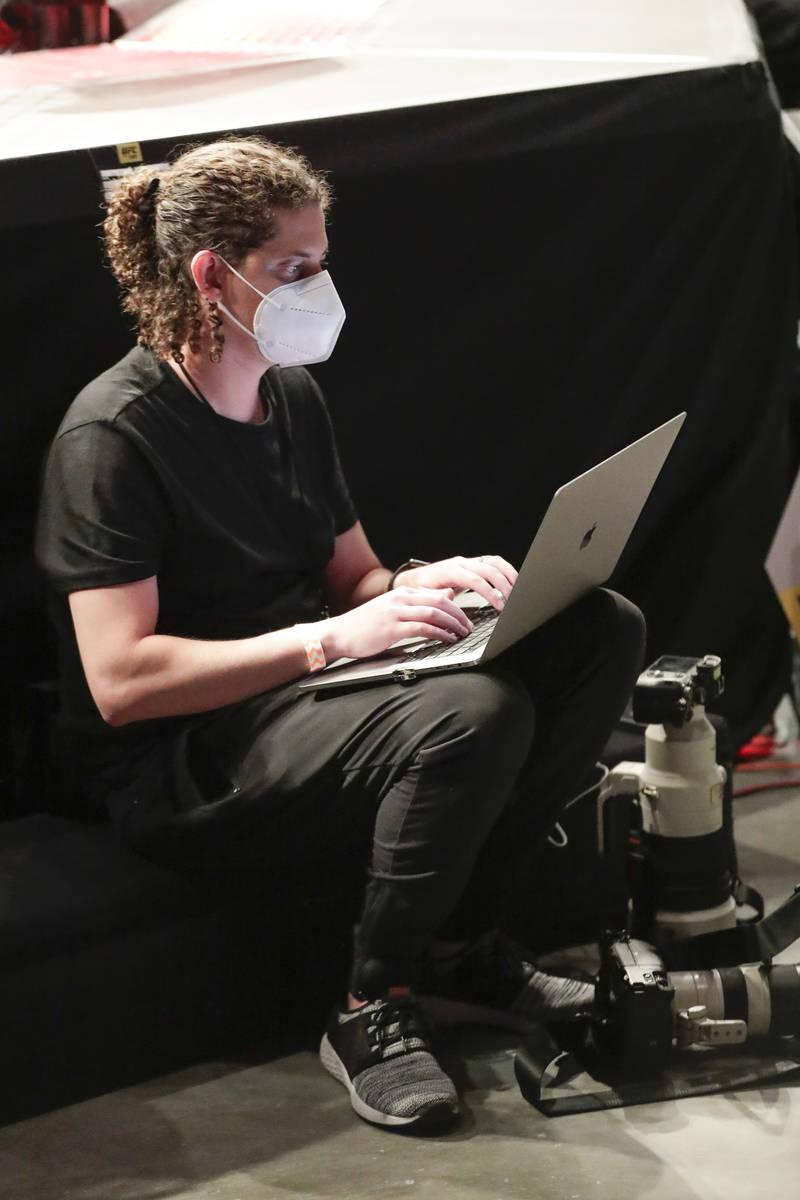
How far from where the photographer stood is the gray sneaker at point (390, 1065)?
1.53 m

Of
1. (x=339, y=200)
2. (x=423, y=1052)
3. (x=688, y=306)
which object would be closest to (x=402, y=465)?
(x=339, y=200)

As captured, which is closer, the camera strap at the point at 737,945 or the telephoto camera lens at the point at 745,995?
the telephoto camera lens at the point at 745,995

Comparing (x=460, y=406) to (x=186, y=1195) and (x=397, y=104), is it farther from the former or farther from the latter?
(x=186, y=1195)

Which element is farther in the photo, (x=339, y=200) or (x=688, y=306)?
(x=688, y=306)

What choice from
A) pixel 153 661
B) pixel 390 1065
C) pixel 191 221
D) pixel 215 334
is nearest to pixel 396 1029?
pixel 390 1065

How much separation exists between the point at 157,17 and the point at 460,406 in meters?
0.96

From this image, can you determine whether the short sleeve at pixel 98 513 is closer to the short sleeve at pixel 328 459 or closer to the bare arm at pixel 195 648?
the bare arm at pixel 195 648

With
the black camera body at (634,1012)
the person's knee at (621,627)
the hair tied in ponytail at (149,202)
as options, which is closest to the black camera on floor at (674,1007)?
the black camera body at (634,1012)

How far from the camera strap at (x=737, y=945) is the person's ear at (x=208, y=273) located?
92 centimetres

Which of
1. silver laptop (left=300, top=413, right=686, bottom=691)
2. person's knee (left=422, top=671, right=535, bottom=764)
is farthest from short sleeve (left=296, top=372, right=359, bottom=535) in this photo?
person's knee (left=422, top=671, right=535, bottom=764)

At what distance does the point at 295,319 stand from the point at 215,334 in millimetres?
93

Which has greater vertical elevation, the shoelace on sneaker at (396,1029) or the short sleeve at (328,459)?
the short sleeve at (328,459)

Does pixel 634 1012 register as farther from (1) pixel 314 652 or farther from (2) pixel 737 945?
(1) pixel 314 652

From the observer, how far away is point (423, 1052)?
1.58 m
